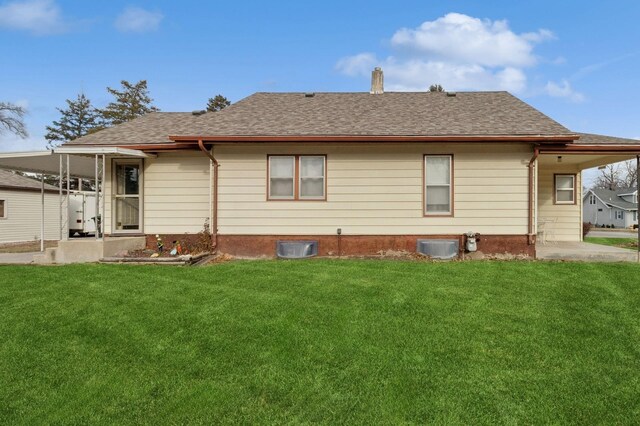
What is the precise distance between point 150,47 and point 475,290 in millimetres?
15318

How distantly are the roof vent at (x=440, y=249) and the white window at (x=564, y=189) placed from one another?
6.26m

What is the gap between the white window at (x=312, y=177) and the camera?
32.7ft

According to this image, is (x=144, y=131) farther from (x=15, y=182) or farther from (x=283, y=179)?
(x=15, y=182)

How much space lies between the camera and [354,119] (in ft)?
35.6

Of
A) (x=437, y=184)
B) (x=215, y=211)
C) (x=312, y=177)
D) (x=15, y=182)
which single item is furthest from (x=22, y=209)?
(x=437, y=184)

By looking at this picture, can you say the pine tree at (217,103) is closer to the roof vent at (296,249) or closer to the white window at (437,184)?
the roof vent at (296,249)

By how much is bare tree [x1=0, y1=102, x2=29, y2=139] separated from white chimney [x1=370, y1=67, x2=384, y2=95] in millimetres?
34254

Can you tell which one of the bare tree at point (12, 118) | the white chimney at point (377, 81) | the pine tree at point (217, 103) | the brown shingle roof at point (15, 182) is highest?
the pine tree at point (217, 103)

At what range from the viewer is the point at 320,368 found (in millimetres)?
3496

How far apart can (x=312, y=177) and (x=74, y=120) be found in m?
43.8

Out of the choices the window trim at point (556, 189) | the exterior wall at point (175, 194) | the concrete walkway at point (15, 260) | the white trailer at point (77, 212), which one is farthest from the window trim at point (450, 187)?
the white trailer at point (77, 212)

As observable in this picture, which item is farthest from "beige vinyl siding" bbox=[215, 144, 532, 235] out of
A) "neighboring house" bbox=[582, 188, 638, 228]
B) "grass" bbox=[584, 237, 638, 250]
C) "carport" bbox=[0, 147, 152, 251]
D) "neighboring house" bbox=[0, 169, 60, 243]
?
"neighboring house" bbox=[582, 188, 638, 228]

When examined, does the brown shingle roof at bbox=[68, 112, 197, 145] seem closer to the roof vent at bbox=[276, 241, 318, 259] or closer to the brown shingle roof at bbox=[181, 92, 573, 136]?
the brown shingle roof at bbox=[181, 92, 573, 136]

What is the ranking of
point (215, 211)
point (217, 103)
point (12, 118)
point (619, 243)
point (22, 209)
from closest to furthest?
point (215, 211) → point (619, 243) → point (22, 209) → point (12, 118) → point (217, 103)
